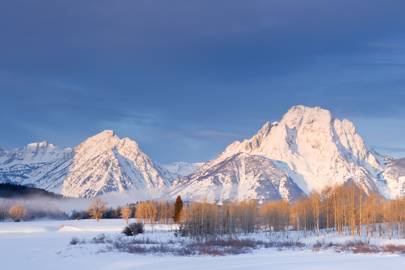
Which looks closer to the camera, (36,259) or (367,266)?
(367,266)

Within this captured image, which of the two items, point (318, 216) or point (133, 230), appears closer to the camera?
point (133, 230)

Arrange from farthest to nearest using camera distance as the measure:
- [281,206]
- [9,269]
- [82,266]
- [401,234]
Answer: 1. [281,206]
2. [401,234]
3. [82,266]
4. [9,269]

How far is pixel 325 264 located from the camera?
152ft

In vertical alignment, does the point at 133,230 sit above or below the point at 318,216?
below

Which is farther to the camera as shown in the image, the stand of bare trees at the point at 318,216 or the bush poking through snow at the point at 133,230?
the stand of bare trees at the point at 318,216

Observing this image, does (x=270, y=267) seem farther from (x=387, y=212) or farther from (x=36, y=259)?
(x=387, y=212)

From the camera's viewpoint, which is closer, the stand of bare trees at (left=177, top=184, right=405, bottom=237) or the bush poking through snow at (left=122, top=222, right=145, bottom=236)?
the bush poking through snow at (left=122, top=222, right=145, bottom=236)

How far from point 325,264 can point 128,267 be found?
631 inches

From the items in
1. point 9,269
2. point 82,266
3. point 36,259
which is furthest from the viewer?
point 36,259

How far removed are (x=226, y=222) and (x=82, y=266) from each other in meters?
93.4

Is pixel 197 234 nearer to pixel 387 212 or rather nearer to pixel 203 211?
pixel 203 211

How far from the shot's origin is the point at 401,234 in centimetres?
12356

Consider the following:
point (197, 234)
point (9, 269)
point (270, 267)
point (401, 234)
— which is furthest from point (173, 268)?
point (401, 234)

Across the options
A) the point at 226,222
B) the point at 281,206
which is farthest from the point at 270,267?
the point at 281,206
